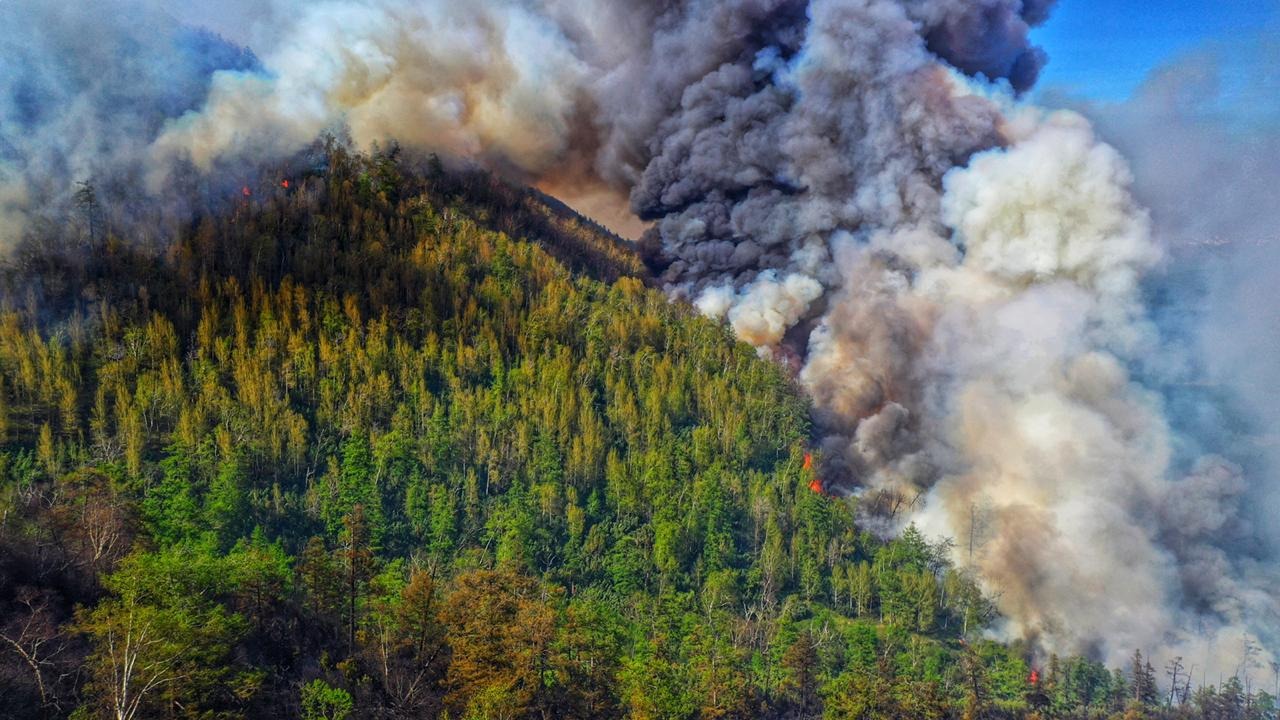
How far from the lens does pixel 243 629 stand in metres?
39.6

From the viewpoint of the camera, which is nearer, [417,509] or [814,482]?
[417,509]

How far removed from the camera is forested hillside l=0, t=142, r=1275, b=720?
4091cm

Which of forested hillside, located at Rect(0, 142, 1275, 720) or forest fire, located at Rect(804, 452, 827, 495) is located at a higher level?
forest fire, located at Rect(804, 452, 827, 495)

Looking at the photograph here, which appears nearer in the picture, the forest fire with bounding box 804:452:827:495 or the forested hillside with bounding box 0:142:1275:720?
the forested hillside with bounding box 0:142:1275:720

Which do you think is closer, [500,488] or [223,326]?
[500,488]

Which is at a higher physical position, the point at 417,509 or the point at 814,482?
the point at 814,482

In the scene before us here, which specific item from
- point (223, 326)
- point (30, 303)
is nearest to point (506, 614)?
point (223, 326)

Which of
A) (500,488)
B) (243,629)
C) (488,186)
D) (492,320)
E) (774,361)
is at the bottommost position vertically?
(243,629)

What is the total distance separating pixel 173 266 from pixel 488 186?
5623cm

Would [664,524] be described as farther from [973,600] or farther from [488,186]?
[488,186]

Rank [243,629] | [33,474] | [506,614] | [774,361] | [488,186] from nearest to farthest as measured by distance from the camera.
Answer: [243,629] < [506,614] < [33,474] < [774,361] < [488,186]

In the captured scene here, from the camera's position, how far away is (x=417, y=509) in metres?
77.2

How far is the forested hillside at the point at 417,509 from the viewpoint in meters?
40.9

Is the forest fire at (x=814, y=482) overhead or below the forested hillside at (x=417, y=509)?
overhead
